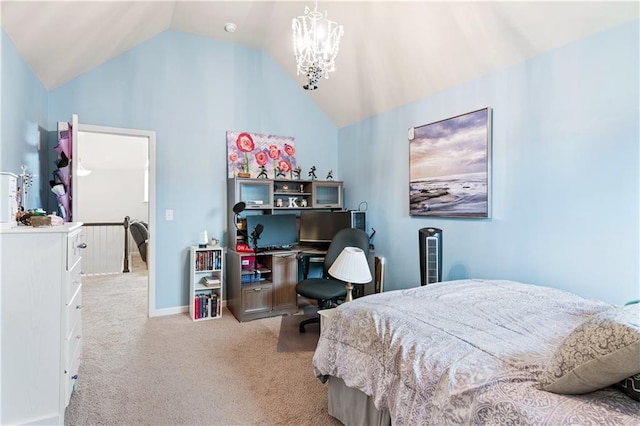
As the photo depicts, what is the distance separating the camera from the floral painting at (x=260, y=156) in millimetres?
4156

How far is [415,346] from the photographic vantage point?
139 centimetres

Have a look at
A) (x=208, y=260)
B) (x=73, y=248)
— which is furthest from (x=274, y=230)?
(x=73, y=248)

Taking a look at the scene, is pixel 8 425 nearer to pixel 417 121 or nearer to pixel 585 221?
pixel 585 221

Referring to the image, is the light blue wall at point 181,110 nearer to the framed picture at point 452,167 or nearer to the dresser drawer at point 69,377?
the dresser drawer at point 69,377

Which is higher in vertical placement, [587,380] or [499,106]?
[499,106]

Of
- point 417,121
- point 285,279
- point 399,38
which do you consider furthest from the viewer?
point 285,279

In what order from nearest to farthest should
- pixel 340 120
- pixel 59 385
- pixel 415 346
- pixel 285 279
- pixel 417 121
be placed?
1. pixel 415 346
2. pixel 59 385
3. pixel 417 121
4. pixel 285 279
5. pixel 340 120

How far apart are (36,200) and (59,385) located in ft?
6.14

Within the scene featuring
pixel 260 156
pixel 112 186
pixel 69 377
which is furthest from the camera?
pixel 112 186

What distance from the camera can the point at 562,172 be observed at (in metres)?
2.40

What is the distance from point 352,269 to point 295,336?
1.36m

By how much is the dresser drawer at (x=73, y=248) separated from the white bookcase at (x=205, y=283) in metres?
1.61

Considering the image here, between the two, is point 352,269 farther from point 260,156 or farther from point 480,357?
point 260,156

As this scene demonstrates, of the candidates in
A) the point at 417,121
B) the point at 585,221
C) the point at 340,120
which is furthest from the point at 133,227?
the point at 585,221
